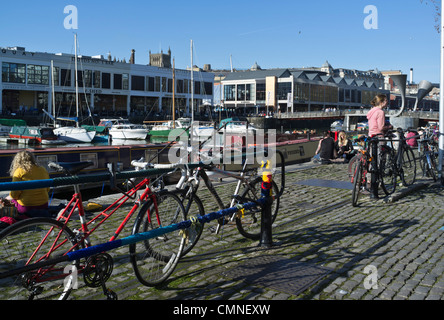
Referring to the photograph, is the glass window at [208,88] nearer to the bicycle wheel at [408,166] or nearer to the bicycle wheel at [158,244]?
the bicycle wheel at [408,166]

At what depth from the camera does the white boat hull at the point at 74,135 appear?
49938mm

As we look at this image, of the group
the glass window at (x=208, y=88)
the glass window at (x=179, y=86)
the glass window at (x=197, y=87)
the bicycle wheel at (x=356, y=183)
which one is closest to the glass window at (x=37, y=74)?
the glass window at (x=179, y=86)

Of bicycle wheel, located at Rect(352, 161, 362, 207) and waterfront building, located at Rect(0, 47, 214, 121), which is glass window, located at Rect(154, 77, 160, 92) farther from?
bicycle wheel, located at Rect(352, 161, 362, 207)

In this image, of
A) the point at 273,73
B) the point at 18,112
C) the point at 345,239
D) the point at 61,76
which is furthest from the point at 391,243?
the point at 273,73

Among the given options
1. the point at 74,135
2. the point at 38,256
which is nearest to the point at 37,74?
the point at 74,135

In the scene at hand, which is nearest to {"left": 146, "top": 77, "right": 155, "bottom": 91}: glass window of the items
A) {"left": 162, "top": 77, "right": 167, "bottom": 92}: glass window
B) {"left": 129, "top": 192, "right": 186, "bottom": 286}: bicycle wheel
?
{"left": 162, "top": 77, "right": 167, "bottom": 92}: glass window

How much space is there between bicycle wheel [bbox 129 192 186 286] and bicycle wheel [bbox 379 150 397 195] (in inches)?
219

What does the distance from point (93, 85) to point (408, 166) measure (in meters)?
75.8

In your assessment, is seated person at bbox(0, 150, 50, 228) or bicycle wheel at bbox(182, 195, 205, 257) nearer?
bicycle wheel at bbox(182, 195, 205, 257)

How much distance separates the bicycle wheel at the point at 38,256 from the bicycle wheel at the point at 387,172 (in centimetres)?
695

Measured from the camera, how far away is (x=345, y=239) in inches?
246

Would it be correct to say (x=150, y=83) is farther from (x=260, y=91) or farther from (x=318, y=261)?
(x=318, y=261)

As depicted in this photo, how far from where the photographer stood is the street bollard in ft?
18.9
